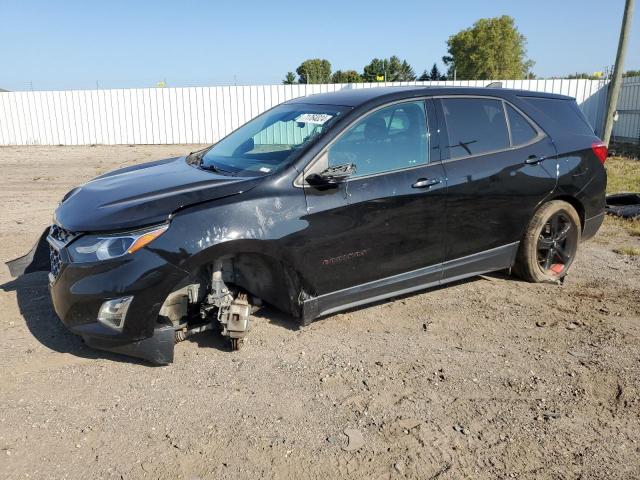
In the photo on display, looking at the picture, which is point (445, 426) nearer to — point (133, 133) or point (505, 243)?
point (505, 243)

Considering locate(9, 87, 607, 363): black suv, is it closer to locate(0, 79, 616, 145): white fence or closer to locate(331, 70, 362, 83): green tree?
locate(0, 79, 616, 145): white fence

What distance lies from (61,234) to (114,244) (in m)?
0.61

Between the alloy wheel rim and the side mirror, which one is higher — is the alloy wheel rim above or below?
below

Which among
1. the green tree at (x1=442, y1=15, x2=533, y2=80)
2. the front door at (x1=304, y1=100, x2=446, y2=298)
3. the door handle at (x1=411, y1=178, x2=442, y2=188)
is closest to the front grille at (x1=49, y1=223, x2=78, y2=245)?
the front door at (x1=304, y1=100, x2=446, y2=298)

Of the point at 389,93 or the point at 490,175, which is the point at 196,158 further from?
the point at 490,175

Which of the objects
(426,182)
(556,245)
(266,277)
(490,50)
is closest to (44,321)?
(266,277)

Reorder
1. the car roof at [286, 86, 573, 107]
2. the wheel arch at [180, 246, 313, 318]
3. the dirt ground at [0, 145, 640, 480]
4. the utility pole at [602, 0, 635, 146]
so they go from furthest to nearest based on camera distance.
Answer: the utility pole at [602, 0, 635, 146], the car roof at [286, 86, 573, 107], the wheel arch at [180, 246, 313, 318], the dirt ground at [0, 145, 640, 480]

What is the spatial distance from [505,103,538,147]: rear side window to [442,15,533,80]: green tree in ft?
201

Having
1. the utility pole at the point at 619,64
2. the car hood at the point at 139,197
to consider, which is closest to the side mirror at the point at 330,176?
the car hood at the point at 139,197

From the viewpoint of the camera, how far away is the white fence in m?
23.3

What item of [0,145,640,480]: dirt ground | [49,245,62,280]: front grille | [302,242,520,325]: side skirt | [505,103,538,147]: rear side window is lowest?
[0,145,640,480]: dirt ground

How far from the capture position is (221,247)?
3.61 m

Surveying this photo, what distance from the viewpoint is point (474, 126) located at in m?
4.79

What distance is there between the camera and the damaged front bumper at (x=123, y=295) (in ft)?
11.4
